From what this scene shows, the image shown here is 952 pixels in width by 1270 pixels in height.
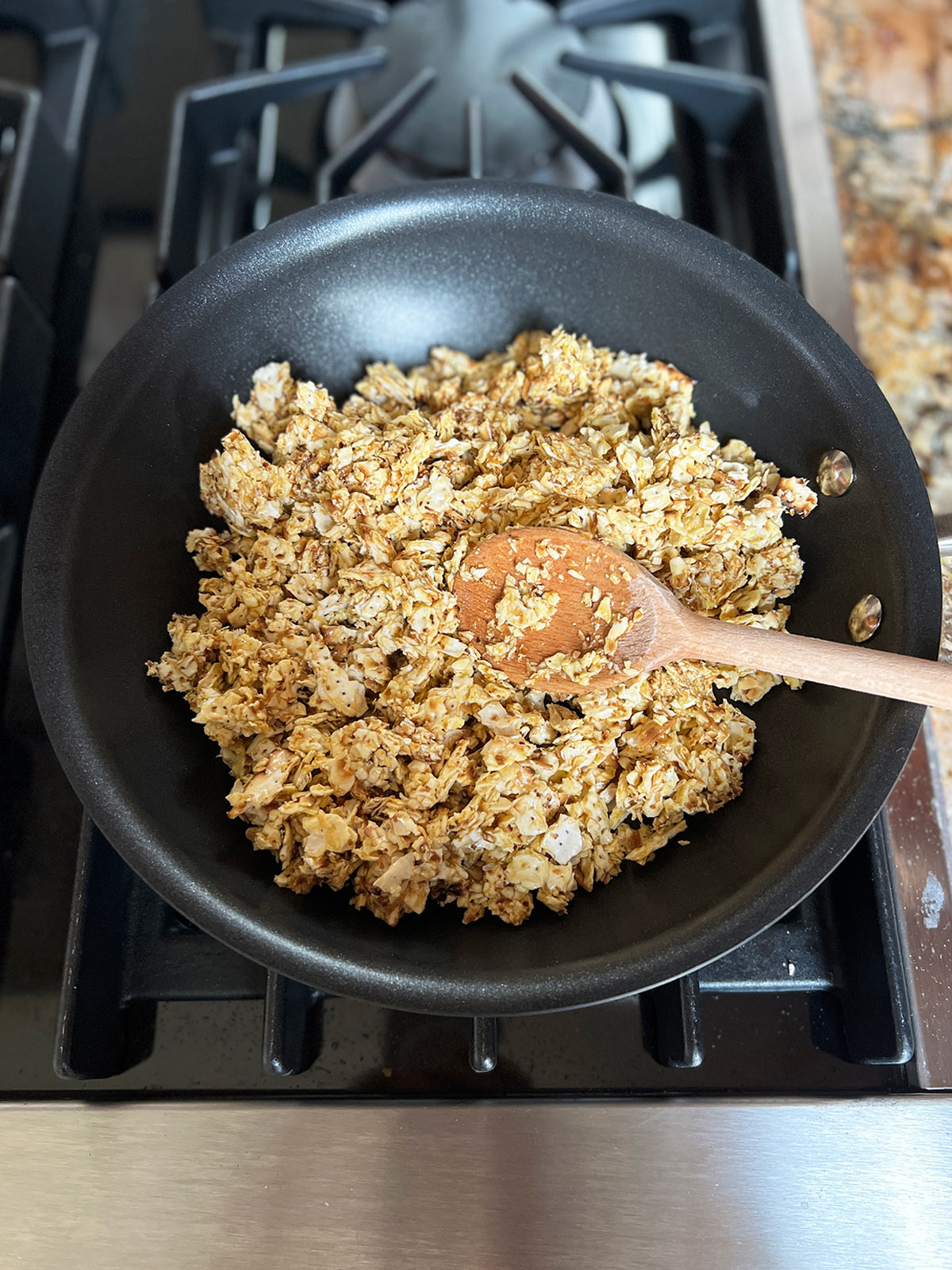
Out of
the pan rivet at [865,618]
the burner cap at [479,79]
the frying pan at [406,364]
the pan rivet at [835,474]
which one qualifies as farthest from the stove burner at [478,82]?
the pan rivet at [865,618]

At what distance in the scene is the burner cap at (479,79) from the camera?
3.94 ft

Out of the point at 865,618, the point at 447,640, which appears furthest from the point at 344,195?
the point at 865,618

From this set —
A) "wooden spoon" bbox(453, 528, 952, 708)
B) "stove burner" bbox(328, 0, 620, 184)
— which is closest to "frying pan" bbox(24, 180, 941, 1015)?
"wooden spoon" bbox(453, 528, 952, 708)

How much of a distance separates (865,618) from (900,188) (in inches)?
32.7

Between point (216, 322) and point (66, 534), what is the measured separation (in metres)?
0.27

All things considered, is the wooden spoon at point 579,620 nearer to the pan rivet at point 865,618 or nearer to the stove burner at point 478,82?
the pan rivet at point 865,618

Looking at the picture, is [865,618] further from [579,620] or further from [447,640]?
[447,640]

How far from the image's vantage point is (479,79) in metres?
1.21

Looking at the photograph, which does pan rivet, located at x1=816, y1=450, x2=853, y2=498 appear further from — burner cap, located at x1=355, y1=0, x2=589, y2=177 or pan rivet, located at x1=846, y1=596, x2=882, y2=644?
burner cap, located at x1=355, y1=0, x2=589, y2=177

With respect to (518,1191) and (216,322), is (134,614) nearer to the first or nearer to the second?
(216,322)

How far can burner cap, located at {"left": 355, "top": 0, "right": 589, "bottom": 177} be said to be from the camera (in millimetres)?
1201

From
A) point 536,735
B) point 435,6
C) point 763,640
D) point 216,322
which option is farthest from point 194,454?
point 435,6

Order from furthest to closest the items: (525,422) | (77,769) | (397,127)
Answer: (397,127) → (525,422) → (77,769)

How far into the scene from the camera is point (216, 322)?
3.06 ft
